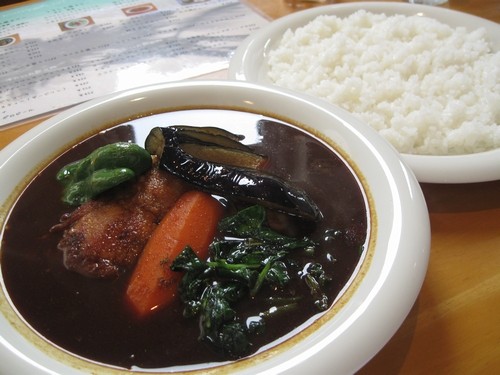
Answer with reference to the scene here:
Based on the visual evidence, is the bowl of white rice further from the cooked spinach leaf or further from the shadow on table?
the cooked spinach leaf

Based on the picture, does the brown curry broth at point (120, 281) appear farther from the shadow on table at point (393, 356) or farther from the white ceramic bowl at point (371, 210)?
the shadow on table at point (393, 356)

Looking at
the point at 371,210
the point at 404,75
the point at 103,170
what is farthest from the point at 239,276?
the point at 404,75

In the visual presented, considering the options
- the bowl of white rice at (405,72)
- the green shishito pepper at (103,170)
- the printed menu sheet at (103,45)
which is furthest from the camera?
the printed menu sheet at (103,45)

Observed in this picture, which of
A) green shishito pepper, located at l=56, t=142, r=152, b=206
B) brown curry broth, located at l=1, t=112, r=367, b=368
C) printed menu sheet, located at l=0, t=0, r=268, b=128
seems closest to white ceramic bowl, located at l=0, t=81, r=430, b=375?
brown curry broth, located at l=1, t=112, r=367, b=368

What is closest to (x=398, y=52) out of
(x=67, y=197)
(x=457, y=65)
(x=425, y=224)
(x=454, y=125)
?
(x=457, y=65)

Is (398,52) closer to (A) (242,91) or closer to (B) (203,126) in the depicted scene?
(A) (242,91)

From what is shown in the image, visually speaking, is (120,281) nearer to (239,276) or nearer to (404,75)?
(239,276)

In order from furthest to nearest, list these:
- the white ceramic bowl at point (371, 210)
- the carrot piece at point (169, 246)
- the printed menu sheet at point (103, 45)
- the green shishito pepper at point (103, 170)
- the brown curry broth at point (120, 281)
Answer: the printed menu sheet at point (103, 45) → the green shishito pepper at point (103, 170) → the carrot piece at point (169, 246) → the brown curry broth at point (120, 281) → the white ceramic bowl at point (371, 210)

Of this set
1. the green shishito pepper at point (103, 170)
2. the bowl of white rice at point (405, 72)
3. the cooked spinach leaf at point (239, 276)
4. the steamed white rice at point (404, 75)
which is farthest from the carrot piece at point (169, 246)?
the steamed white rice at point (404, 75)
